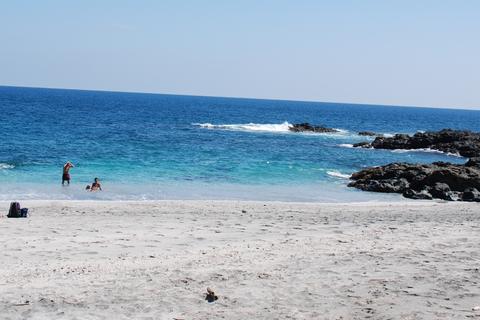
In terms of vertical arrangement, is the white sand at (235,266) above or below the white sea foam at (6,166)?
above

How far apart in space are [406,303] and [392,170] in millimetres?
19706

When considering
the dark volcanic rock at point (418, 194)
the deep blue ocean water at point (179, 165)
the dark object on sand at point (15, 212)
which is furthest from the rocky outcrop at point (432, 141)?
the dark object on sand at point (15, 212)

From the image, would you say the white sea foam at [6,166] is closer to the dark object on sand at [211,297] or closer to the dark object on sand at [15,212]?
the dark object on sand at [15,212]

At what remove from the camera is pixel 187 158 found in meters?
34.2

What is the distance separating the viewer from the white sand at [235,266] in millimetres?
8102

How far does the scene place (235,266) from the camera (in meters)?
10.2

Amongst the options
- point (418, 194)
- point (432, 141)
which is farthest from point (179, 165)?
point (432, 141)

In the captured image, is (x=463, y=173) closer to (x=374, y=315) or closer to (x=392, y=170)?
(x=392, y=170)

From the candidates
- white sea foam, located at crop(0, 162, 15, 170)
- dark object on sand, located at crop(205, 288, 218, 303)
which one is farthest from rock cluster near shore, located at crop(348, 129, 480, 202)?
dark object on sand, located at crop(205, 288, 218, 303)

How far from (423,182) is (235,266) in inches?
660

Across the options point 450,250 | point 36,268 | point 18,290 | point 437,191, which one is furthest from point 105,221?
point 437,191

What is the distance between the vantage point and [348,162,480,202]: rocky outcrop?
23.1 meters

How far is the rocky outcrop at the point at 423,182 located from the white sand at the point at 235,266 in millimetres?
7002

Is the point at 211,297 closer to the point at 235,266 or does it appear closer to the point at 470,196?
the point at 235,266
